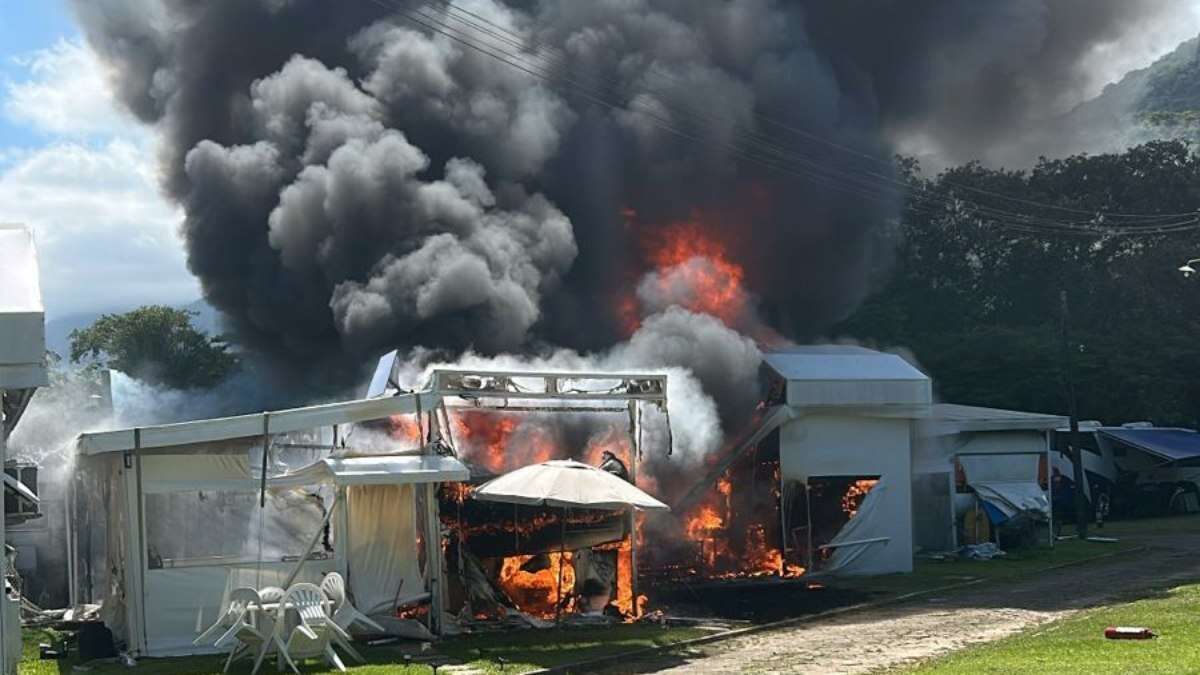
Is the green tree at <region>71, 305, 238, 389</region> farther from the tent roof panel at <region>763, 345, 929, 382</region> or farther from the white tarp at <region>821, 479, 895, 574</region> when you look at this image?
the white tarp at <region>821, 479, 895, 574</region>

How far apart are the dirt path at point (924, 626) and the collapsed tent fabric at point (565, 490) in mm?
2258

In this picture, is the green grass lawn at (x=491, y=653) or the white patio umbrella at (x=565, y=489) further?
the white patio umbrella at (x=565, y=489)

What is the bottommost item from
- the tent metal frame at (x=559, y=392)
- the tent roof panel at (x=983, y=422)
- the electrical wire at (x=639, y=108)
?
the tent roof panel at (x=983, y=422)

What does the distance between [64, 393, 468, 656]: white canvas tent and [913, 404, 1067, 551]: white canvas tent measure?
16.0 m

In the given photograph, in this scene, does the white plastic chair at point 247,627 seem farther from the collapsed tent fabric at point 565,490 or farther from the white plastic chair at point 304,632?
the collapsed tent fabric at point 565,490

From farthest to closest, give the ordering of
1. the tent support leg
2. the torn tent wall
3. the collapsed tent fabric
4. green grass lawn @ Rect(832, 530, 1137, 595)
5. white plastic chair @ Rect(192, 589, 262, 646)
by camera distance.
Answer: green grass lawn @ Rect(832, 530, 1137, 595), the tent support leg, the collapsed tent fabric, the torn tent wall, white plastic chair @ Rect(192, 589, 262, 646)

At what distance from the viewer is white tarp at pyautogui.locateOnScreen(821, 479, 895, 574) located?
27.8 meters

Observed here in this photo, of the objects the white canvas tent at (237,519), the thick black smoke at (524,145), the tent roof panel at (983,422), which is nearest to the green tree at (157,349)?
the thick black smoke at (524,145)

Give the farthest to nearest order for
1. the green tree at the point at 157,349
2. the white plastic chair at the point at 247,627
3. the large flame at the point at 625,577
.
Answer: the green tree at the point at 157,349 < the large flame at the point at 625,577 < the white plastic chair at the point at 247,627

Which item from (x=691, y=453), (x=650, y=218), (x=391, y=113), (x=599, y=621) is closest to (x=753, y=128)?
(x=650, y=218)

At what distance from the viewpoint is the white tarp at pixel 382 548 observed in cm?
1848

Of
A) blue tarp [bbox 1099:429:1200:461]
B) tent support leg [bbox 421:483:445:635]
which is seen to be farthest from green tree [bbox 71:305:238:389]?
blue tarp [bbox 1099:429:1200:461]

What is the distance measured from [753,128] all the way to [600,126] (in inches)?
186

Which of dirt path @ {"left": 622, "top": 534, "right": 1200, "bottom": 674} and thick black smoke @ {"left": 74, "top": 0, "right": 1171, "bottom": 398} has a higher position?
thick black smoke @ {"left": 74, "top": 0, "right": 1171, "bottom": 398}
